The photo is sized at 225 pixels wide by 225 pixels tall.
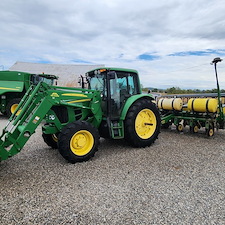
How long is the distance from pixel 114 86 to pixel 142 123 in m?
1.23

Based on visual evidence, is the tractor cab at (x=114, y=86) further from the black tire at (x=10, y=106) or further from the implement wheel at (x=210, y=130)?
the black tire at (x=10, y=106)

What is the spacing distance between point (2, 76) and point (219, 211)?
11396mm

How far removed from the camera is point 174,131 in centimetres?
727

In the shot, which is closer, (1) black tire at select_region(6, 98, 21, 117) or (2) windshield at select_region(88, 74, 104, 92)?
(2) windshield at select_region(88, 74, 104, 92)

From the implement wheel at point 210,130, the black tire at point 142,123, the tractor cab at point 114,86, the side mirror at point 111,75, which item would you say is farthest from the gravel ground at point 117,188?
the side mirror at point 111,75

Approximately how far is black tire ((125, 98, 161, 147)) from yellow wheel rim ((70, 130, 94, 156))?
3.55 ft

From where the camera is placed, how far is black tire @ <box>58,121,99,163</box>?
3893mm

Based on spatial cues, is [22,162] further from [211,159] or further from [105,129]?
[211,159]

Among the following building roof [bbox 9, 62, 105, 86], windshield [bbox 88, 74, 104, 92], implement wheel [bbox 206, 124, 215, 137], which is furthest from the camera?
building roof [bbox 9, 62, 105, 86]

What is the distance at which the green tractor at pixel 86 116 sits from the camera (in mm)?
3869

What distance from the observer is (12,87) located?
10.4m

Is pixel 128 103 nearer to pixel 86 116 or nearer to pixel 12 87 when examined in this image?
pixel 86 116

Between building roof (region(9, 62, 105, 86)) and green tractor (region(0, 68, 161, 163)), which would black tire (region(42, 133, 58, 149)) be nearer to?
green tractor (region(0, 68, 161, 163))

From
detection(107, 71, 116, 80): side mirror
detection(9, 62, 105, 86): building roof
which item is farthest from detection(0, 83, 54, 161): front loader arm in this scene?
detection(9, 62, 105, 86): building roof
